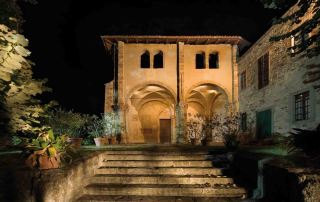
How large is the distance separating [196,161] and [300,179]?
388 cm

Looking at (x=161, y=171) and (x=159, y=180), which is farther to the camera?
(x=161, y=171)

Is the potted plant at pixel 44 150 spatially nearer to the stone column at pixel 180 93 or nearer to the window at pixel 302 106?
the window at pixel 302 106

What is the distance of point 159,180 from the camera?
258 inches

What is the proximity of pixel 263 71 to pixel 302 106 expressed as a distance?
13.3ft

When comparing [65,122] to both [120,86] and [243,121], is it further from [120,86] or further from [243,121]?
[243,121]

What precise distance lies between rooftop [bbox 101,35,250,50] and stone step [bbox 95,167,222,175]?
11.6 m

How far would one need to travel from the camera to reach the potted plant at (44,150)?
505 centimetres

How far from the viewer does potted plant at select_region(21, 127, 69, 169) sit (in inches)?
199

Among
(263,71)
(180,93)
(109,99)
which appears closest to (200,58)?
(180,93)

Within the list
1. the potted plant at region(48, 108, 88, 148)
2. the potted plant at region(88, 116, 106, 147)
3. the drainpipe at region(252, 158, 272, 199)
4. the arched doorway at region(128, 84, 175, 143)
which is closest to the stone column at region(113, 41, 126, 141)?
the potted plant at region(88, 116, 106, 147)

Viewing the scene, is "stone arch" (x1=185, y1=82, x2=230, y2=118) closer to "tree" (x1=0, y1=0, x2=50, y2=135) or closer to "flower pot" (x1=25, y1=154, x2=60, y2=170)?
"tree" (x1=0, y1=0, x2=50, y2=135)

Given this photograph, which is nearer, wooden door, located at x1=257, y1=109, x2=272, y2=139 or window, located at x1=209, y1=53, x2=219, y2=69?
wooden door, located at x1=257, y1=109, x2=272, y2=139

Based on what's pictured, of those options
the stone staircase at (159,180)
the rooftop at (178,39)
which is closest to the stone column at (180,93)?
the rooftop at (178,39)

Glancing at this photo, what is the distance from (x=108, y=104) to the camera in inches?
717
